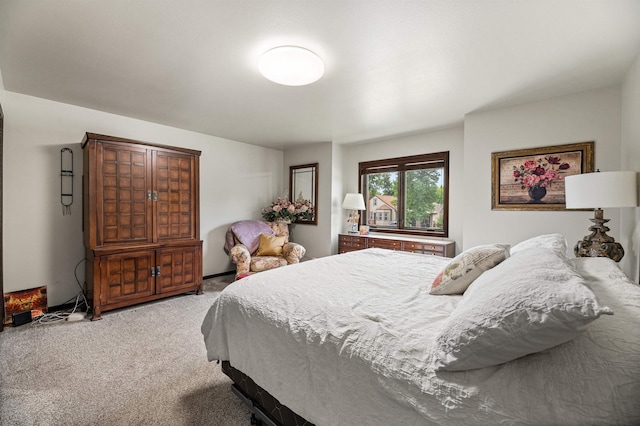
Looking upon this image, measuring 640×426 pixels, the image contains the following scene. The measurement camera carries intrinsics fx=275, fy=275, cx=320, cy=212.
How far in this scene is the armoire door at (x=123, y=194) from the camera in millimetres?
3191

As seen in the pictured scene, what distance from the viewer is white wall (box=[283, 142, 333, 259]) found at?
206 inches

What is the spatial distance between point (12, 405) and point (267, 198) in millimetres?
4458

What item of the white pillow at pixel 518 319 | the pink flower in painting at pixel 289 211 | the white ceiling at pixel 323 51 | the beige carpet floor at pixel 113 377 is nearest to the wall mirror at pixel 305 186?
the pink flower in painting at pixel 289 211

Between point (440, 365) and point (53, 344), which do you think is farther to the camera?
point (53, 344)

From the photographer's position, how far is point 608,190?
1998 millimetres

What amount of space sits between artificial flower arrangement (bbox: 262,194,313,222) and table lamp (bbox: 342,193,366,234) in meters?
0.77

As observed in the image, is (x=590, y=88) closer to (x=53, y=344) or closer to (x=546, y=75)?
(x=546, y=75)

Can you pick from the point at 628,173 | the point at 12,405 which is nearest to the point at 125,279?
the point at 12,405

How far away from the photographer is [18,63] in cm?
244

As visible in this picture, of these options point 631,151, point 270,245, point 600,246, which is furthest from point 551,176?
point 270,245

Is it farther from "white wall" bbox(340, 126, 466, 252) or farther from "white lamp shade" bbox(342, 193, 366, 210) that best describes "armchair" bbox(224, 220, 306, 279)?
"white wall" bbox(340, 126, 466, 252)

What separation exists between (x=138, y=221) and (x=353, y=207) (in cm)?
329

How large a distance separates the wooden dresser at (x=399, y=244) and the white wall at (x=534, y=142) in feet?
1.36

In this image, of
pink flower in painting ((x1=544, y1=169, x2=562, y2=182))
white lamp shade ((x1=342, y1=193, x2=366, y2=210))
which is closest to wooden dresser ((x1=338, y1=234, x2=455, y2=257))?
white lamp shade ((x1=342, y1=193, x2=366, y2=210))
